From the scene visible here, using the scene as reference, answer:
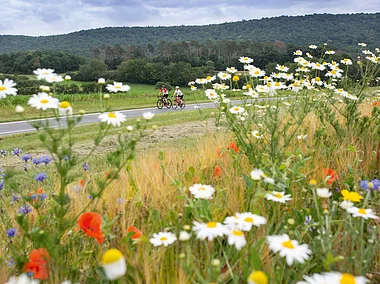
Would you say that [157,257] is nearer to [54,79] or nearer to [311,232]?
[311,232]

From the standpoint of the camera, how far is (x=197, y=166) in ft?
8.32

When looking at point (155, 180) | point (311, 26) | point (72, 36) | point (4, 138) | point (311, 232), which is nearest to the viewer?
point (311, 232)

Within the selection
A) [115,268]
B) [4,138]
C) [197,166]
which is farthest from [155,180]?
[4,138]

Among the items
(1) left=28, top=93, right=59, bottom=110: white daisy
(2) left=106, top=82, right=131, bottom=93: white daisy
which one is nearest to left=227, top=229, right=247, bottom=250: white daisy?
(1) left=28, top=93, right=59, bottom=110: white daisy

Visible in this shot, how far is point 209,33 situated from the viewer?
84.7 m

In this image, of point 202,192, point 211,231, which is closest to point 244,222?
point 211,231

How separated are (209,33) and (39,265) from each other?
3442 inches

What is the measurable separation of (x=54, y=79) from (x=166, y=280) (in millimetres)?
857

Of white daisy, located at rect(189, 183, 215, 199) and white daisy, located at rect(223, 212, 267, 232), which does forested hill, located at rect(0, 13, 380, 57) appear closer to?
white daisy, located at rect(189, 183, 215, 199)

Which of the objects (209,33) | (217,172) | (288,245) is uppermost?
(209,33)

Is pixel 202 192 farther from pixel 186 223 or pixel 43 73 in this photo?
pixel 43 73

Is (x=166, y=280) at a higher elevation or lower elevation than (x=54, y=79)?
lower

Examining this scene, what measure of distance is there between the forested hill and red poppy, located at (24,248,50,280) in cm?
6199

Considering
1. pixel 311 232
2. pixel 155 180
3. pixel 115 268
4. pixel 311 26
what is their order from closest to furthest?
pixel 115 268 → pixel 311 232 → pixel 155 180 → pixel 311 26
